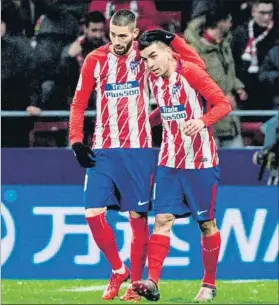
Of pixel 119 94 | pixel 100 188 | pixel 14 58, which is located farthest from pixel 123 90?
pixel 14 58

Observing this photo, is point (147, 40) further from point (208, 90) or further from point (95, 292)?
point (95, 292)

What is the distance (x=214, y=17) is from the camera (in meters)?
7.34

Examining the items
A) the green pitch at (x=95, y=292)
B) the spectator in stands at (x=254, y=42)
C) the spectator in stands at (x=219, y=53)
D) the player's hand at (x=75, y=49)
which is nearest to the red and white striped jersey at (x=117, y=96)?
the green pitch at (x=95, y=292)

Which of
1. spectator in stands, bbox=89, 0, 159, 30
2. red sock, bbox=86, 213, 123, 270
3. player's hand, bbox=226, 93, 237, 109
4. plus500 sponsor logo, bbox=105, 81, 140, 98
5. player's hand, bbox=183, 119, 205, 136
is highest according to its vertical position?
spectator in stands, bbox=89, 0, 159, 30

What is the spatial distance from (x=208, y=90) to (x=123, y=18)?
43 centimetres

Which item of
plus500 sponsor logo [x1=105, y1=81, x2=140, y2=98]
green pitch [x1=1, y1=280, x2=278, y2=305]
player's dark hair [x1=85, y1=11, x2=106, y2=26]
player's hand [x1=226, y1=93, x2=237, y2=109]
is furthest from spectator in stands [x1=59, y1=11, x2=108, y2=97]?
Result: plus500 sponsor logo [x1=105, y1=81, x2=140, y2=98]

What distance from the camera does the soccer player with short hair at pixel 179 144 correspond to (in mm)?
5008

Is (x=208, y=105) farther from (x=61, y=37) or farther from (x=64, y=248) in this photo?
(x=64, y=248)

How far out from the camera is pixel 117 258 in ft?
18.1

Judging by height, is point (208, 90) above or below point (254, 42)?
below

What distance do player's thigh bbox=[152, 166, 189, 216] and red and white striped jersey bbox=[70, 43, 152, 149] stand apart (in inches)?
6.1

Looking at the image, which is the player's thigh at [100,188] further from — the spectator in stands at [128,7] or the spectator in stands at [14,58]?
the spectator in stands at [14,58]

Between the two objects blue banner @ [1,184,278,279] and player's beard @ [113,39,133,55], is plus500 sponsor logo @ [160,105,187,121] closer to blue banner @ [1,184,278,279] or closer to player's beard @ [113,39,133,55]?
player's beard @ [113,39,133,55]

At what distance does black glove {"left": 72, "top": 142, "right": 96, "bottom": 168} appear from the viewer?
5141 millimetres
